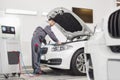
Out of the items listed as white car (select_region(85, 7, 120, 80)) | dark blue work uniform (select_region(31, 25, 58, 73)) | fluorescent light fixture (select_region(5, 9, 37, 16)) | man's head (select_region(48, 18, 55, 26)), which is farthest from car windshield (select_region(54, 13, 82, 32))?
white car (select_region(85, 7, 120, 80))

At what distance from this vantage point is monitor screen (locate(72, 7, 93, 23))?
403 inches

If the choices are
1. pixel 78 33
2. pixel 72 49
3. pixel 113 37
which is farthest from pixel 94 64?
pixel 78 33

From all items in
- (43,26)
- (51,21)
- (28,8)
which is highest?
(28,8)

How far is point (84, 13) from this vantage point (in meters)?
10.4

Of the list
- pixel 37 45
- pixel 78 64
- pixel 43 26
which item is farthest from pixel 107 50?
pixel 43 26

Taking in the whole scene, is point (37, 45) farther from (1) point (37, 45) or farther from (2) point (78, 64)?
(2) point (78, 64)

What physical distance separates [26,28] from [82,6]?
9.38 ft

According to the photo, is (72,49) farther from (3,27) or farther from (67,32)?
(3,27)

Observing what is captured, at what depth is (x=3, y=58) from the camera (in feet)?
16.6

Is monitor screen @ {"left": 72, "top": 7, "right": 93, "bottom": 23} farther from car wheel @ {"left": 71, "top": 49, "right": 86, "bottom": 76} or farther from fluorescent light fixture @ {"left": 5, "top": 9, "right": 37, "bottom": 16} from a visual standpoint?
car wheel @ {"left": 71, "top": 49, "right": 86, "bottom": 76}

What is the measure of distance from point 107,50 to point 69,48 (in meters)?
3.52

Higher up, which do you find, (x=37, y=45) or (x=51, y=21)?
(x=51, y=21)

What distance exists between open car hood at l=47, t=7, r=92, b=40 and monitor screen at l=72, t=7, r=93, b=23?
396 cm

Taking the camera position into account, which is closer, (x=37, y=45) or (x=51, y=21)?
(x=37, y=45)
